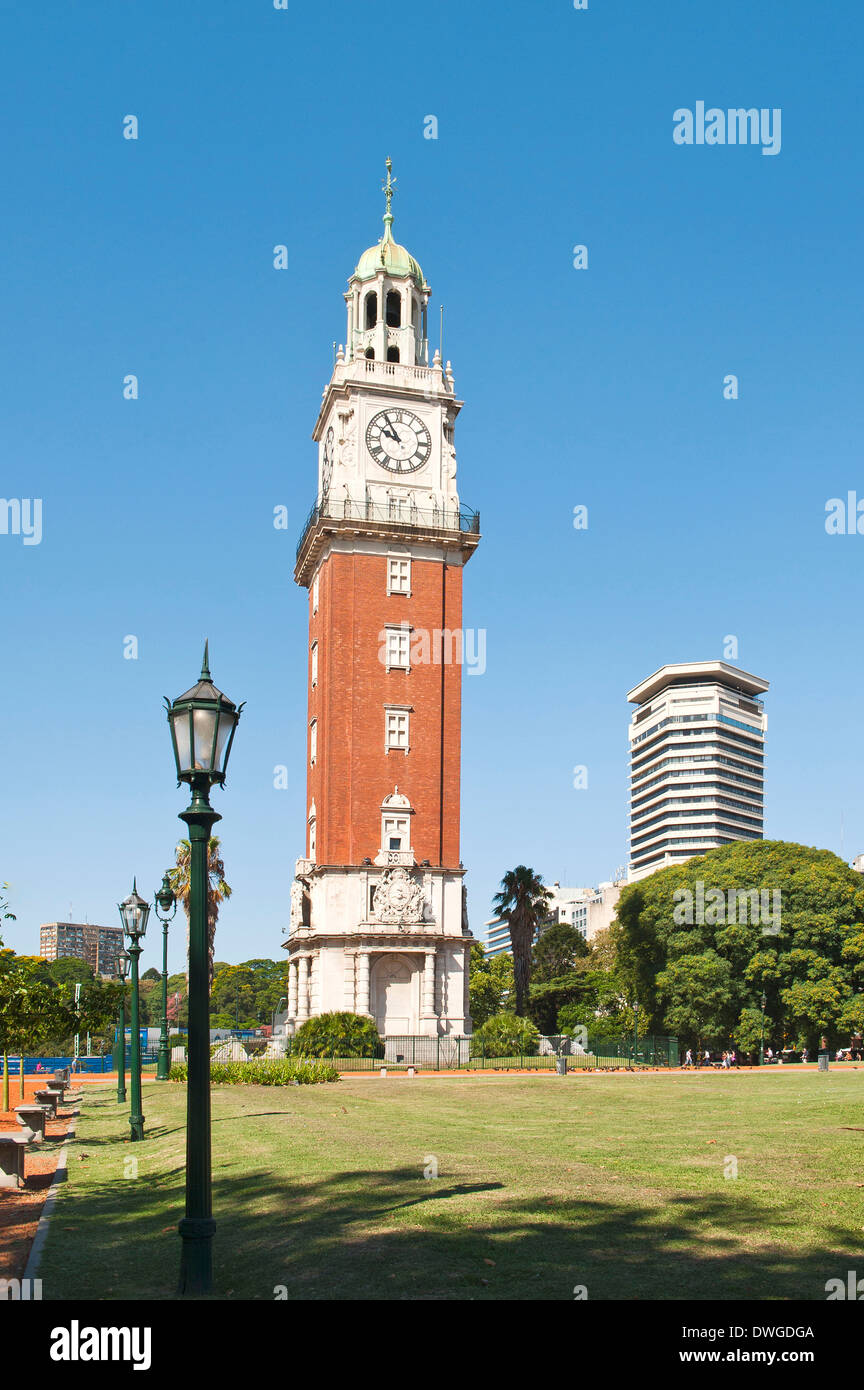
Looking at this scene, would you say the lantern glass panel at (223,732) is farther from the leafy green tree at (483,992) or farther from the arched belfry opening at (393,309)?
the leafy green tree at (483,992)

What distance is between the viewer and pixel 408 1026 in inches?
2247

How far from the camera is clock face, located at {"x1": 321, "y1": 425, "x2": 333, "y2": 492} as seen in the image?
64.8m

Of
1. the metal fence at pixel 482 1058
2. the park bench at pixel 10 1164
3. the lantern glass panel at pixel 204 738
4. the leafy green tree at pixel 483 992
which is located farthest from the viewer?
→ the leafy green tree at pixel 483 992

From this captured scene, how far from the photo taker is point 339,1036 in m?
51.4

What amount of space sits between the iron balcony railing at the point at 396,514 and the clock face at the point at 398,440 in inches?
83.6

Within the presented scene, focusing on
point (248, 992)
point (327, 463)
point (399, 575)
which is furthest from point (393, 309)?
point (248, 992)

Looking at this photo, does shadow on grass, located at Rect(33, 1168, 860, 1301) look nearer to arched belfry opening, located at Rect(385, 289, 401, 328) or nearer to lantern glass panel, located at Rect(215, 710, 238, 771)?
lantern glass panel, located at Rect(215, 710, 238, 771)

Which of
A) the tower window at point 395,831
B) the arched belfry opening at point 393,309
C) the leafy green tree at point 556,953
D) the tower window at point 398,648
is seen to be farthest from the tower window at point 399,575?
the leafy green tree at point 556,953

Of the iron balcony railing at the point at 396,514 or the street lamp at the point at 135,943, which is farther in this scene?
the iron balcony railing at the point at 396,514

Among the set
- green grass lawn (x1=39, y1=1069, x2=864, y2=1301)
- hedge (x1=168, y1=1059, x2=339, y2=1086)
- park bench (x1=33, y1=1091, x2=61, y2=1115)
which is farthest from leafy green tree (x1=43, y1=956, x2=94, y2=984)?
green grass lawn (x1=39, y1=1069, x2=864, y2=1301)

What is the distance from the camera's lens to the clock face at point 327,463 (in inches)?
2549

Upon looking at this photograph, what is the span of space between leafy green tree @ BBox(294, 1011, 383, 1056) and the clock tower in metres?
3.31

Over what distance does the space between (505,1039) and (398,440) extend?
99.2ft

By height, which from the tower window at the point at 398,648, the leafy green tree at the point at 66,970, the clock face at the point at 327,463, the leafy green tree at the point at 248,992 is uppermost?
the clock face at the point at 327,463
